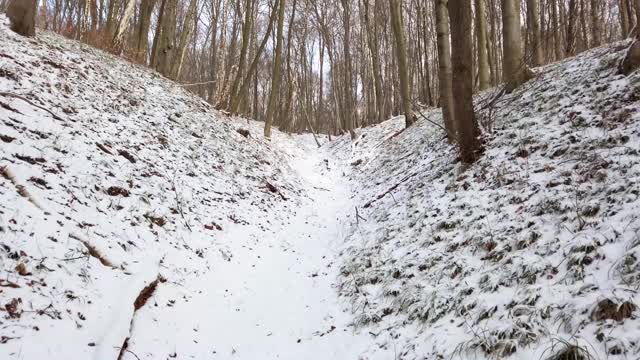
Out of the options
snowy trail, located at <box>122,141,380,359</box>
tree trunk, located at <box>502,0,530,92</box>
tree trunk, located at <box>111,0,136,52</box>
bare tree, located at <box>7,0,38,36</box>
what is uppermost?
tree trunk, located at <box>111,0,136,52</box>

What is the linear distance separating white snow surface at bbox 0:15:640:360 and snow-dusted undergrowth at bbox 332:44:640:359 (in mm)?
22

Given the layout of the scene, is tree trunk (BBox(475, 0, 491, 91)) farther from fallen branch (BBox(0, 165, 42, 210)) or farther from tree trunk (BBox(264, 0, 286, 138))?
fallen branch (BBox(0, 165, 42, 210))

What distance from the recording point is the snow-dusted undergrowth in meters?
3.14

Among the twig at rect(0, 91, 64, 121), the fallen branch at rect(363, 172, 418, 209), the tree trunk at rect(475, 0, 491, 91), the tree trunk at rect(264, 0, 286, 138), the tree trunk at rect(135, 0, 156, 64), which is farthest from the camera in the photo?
the tree trunk at rect(264, 0, 286, 138)

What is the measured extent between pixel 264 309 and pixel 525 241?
137 inches

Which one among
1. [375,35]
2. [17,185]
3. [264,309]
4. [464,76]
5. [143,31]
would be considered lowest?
[264,309]

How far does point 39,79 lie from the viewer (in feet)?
24.7

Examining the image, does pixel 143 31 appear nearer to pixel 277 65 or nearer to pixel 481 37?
pixel 277 65

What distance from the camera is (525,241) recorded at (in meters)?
4.22

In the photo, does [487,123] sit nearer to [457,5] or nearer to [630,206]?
[457,5]

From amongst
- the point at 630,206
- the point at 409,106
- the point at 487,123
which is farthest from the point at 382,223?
the point at 409,106

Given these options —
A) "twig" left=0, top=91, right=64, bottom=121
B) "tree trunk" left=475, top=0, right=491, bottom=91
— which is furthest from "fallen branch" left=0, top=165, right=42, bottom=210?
"tree trunk" left=475, top=0, right=491, bottom=91

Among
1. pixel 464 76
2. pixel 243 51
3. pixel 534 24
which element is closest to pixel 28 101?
pixel 464 76

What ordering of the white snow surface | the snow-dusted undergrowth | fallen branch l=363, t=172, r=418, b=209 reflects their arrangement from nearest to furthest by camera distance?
the snow-dusted undergrowth < the white snow surface < fallen branch l=363, t=172, r=418, b=209
